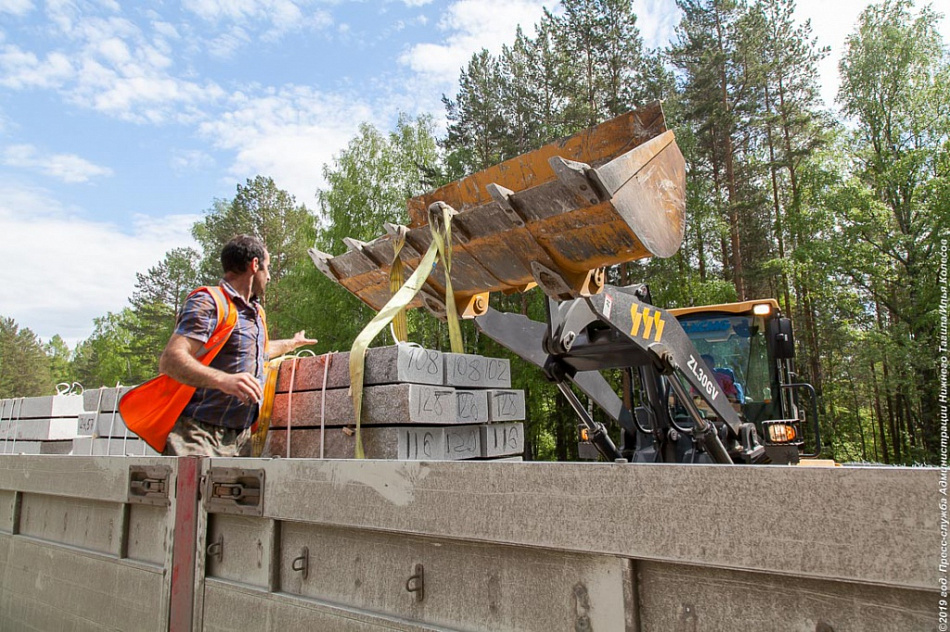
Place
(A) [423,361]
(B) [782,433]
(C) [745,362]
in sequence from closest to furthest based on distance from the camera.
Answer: (A) [423,361] < (B) [782,433] < (C) [745,362]

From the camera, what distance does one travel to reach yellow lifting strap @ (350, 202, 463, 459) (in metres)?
2.43

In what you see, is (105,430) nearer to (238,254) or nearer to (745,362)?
(238,254)

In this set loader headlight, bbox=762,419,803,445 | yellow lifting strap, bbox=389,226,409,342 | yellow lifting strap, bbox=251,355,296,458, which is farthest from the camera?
loader headlight, bbox=762,419,803,445

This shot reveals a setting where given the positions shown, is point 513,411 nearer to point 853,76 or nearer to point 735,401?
point 735,401

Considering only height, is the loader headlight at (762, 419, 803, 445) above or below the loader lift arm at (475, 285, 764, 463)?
below

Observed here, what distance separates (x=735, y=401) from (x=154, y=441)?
5294 mm

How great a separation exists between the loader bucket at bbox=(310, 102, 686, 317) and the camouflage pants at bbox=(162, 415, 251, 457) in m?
1.12

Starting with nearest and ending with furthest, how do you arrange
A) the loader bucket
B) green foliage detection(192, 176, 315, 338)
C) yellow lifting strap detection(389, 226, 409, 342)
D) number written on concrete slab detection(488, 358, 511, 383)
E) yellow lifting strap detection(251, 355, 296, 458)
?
the loader bucket → yellow lifting strap detection(389, 226, 409, 342) → yellow lifting strap detection(251, 355, 296, 458) → number written on concrete slab detection(488, 358, 511, 383) → green foliage detection(192, 176, 315, 338)

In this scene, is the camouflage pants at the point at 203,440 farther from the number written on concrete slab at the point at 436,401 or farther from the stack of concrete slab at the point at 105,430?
the stack of concrete slab at the point at 105,430

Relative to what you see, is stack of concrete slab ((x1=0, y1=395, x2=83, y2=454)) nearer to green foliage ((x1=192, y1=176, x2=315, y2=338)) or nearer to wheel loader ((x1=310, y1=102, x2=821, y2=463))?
wheel loader ((x1=310, y1=102, x2=821, y2=463))

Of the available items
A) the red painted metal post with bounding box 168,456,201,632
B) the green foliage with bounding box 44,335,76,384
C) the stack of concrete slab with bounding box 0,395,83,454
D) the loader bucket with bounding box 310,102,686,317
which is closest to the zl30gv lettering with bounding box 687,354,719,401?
→ the loader bucket with bounding box 310,102,686,317

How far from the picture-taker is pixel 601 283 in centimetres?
279

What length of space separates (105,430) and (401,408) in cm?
295

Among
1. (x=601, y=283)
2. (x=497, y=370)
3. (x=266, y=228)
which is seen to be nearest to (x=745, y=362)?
(x=497, y=370)
